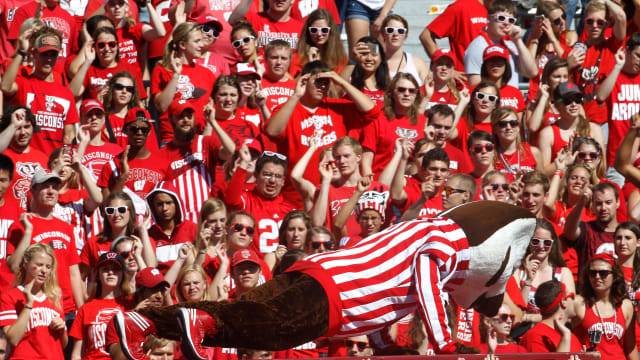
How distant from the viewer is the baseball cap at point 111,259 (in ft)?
27.8

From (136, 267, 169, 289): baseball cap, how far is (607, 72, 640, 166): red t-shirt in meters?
5.25

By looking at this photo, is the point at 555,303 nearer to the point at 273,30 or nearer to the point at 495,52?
the point at 495,52

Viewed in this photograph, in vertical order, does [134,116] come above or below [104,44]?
below

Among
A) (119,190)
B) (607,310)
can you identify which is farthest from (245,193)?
(607,310)

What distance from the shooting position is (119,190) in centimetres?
952

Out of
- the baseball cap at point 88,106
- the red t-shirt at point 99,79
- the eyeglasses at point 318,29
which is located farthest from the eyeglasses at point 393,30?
the baseball cap at point 88,106

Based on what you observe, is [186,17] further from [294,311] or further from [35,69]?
[294,311]

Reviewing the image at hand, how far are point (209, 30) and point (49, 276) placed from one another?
133 inches

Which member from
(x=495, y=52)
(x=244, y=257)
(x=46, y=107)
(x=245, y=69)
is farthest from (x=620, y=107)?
(x=46, y=107)

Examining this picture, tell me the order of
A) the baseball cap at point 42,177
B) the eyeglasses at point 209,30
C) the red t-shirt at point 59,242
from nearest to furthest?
the red t-shirt at point 59,242 < the baseball cap at point 42,177 < the eyeglasses at point 209,30

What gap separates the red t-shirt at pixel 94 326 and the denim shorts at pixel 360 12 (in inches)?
175

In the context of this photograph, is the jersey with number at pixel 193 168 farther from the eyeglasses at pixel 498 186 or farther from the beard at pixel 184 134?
the eyeglasses at pixel 498 186

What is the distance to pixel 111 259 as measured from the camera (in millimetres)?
8477

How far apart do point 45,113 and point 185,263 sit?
227cm
